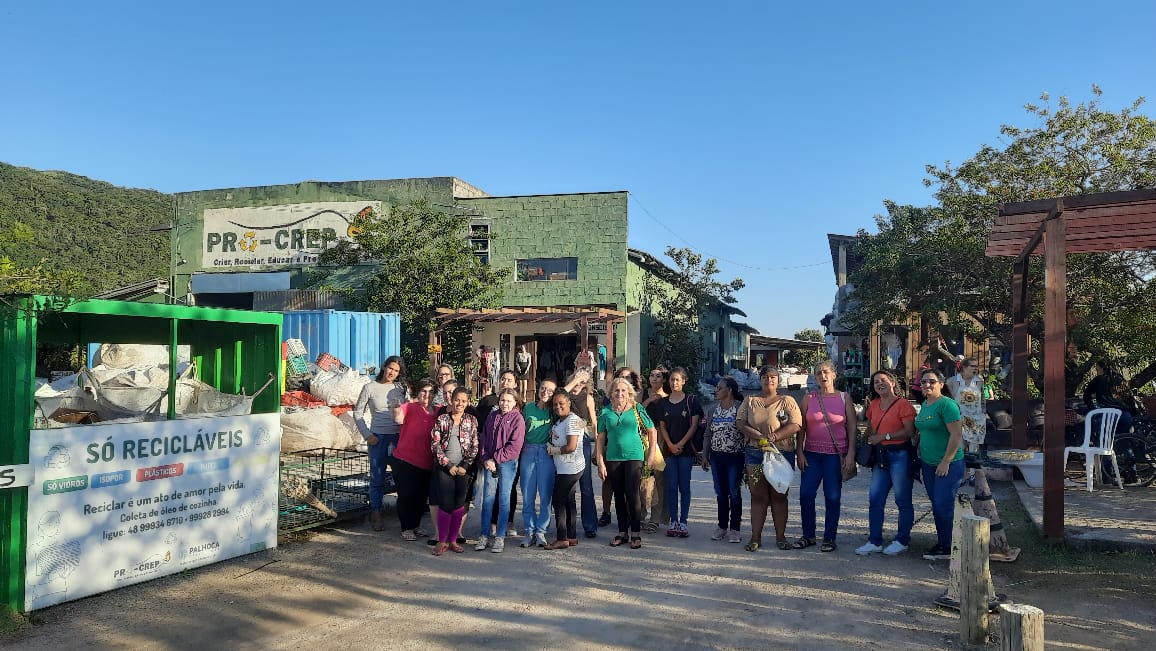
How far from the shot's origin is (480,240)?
23000 mm

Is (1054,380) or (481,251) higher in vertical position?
(481,251)

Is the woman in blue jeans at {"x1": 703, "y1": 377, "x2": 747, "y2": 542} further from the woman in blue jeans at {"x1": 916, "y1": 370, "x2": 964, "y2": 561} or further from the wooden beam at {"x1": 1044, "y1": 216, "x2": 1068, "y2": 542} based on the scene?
the wooden beam at {"x1": 1044, "y1": 216, "x2": 1068, "y2": 542}

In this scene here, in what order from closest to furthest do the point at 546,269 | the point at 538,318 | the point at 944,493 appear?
the point at 944,493 → the point at 538,318 → the point at 546,269

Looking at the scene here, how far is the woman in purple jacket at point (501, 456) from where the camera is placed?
6.82 meters

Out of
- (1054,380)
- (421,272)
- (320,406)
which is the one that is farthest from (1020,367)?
(421,272)

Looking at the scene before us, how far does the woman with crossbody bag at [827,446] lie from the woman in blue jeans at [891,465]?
0.21 metres

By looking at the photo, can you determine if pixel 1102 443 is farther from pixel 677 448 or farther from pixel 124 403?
pixel 124 403

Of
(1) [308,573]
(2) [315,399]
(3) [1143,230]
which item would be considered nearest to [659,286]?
(2) [315,399]

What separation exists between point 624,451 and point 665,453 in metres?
0.52

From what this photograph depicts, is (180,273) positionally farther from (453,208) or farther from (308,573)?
(308,573)

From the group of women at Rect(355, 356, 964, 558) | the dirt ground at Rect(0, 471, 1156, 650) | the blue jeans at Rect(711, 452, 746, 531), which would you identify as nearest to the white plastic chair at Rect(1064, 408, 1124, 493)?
the group of women at Rect(355, 356, 964, 558)

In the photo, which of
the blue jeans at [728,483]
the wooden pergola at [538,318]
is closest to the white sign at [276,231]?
the wooden pergola at [538,318]

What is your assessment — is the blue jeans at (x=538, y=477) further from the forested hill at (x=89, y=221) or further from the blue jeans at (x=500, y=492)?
the forested hill at (x=89, y=221)

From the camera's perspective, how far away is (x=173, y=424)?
580 centimetres
